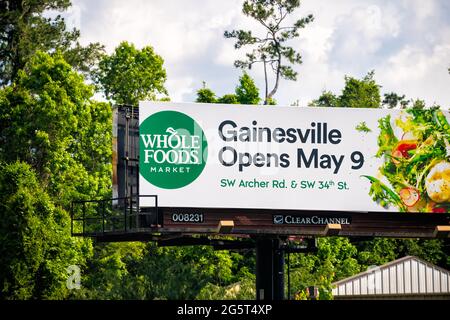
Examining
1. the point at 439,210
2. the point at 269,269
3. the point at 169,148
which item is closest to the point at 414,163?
the point at 439,210

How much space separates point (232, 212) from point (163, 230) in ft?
7.20

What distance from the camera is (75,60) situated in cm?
6256

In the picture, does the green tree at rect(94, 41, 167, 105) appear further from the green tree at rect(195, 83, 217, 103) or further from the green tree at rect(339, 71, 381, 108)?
the green tree at rect(339, 71, 381, 108)

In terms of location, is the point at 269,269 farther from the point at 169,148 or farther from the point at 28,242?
the point at 28,242

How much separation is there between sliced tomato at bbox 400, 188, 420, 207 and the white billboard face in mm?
31

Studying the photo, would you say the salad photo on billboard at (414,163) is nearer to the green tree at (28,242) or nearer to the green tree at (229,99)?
the green tree at (28,242)

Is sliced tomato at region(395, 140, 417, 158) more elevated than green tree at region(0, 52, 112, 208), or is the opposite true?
green tree at region(0, 52, 112, 208)

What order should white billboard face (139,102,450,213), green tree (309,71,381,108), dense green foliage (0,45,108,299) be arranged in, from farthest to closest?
green tree (309,71,381,108)
dense green foliage (0,45,108,299)
white billboard face (139,102,450,213)

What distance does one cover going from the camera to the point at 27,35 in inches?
2392

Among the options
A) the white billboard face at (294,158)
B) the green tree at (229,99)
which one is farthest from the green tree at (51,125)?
the white billboard face at (294,158)

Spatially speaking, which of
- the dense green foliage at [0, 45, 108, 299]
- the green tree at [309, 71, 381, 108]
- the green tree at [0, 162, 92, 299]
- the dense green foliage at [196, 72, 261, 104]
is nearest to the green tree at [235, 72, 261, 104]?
the dense green foliage at [196, 72, 261, 104]

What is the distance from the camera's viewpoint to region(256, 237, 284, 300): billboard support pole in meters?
36.6

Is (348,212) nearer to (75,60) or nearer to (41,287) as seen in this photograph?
(41,287)
